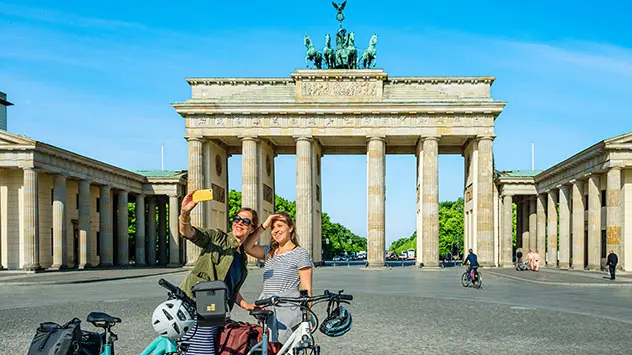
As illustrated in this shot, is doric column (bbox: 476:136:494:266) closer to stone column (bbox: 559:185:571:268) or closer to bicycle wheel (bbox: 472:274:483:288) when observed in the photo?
stone column (bbox: 559:185:571:268)

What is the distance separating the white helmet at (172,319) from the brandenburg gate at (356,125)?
53.5 metres

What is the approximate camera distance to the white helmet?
6.13 m

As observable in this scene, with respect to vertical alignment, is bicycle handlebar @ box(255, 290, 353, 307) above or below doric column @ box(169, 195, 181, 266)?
above

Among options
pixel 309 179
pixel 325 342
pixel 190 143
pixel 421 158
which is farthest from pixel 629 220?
pixel 325 342

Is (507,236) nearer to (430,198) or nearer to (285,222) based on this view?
(430,198)

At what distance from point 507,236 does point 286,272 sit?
6152 cm

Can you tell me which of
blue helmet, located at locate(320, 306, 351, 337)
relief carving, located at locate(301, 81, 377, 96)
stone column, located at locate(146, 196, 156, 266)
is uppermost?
relief carving, located at locate(301, 81, 377, 96)

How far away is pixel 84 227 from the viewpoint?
5841 cm

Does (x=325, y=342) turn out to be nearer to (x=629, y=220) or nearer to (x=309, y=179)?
(x=629, y=220)

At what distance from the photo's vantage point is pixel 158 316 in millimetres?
6121

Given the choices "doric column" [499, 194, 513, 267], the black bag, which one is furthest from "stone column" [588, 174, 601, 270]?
the black bag

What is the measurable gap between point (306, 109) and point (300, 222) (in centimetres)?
947

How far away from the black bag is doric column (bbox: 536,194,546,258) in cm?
6210

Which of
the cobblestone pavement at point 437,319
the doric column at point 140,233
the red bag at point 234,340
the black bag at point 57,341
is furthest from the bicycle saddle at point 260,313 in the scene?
the doric column at point 140,233
